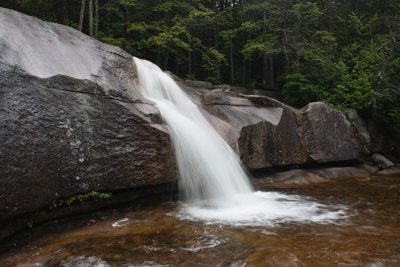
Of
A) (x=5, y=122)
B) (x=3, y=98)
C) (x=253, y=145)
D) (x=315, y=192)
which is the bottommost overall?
(x=315, y=192)

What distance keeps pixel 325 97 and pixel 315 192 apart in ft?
28.2

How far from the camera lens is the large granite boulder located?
5.47 m

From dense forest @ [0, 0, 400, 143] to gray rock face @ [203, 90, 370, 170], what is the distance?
2702mm

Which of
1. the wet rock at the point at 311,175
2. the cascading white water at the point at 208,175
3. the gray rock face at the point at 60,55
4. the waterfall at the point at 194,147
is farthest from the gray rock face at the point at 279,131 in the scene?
the gray rock face at the point at 60,55

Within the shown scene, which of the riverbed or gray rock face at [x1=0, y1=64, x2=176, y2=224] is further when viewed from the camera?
gray rock face at [x1=0, y1=64, x2=176, y2=224]

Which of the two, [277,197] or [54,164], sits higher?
[54,164]

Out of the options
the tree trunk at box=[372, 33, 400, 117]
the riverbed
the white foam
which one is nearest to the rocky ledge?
the riverbed

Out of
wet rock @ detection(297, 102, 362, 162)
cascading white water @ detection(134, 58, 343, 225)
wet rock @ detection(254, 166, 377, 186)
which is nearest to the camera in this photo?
cascading white water @ detection(134, 58, 343, 225)

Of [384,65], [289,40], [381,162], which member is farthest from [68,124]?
[384,65]

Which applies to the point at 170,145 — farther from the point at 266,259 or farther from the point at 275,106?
the point at 275,106

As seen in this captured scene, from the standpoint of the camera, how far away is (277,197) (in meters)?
8.95

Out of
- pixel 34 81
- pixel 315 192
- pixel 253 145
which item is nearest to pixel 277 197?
pixel 315 192

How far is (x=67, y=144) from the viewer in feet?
20.6

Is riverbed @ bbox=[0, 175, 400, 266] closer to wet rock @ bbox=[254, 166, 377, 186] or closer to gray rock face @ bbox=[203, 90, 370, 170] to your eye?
gray rock face @ bbox=[203, 90, 370, 170]
